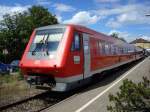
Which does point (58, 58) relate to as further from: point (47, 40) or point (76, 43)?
point (76, 43)

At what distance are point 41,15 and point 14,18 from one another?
670 inches

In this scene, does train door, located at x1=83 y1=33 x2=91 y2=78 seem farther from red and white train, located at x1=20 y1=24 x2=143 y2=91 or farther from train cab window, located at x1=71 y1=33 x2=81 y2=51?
train cab window, located at x1=71 y1=33 x2=81 y2=51

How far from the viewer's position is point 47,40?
45.9 feet

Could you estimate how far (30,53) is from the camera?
46.4 feet

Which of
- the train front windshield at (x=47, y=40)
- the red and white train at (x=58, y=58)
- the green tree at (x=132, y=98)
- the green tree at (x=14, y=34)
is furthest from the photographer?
the green tree at (x=14, y=34)

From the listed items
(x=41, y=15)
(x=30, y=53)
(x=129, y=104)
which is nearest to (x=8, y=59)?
(x=41, y=15)

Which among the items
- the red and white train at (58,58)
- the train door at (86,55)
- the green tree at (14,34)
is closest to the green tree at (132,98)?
the red and white train at (58,58)

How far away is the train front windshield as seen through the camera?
44.9 feet

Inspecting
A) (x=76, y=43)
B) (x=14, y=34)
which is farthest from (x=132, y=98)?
(x=14, y=34)

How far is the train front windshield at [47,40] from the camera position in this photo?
13695mm

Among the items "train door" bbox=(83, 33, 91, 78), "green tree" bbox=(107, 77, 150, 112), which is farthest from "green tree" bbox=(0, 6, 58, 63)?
"green tree" bbox=(107, 77, 150, 112)

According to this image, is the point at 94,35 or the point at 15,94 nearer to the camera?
the point at 15,94

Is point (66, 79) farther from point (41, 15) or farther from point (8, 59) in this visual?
point (41, 15)

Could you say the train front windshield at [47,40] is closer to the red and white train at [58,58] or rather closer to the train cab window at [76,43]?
the red and white train at [58,58]
